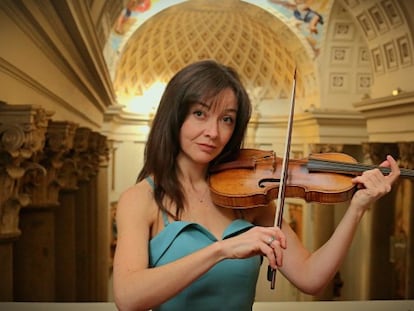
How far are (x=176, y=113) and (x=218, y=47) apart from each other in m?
8.89

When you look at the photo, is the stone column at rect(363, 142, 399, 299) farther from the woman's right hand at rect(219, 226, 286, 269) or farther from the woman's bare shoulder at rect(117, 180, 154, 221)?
the woman's right hand at rect(219, 226, 286, 269)

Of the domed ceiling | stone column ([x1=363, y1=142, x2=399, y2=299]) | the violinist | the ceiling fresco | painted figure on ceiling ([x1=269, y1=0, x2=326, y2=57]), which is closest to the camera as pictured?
the violinist

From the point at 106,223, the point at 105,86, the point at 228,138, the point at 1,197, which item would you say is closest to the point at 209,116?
the point at 228,138

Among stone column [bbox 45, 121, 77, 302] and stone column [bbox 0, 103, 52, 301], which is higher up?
stone column [bbox 0, 103, 52, 301]

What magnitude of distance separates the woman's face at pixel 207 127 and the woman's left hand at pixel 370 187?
0.42 meters

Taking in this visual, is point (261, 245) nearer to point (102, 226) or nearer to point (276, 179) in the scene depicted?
point (276, 179)

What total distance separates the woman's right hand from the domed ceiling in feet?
25.3

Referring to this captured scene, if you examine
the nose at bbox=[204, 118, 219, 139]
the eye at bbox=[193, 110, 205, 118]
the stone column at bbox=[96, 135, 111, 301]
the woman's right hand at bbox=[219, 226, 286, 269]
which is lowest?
the stone column at bbox=[96, 135, 111, 301]

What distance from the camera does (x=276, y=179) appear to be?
1.71 metres

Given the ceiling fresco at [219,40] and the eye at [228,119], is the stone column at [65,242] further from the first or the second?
the eye at [228,119]

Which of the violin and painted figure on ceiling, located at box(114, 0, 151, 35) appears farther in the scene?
painted figure on ceiling, located at box(114, 0, 151, 35)

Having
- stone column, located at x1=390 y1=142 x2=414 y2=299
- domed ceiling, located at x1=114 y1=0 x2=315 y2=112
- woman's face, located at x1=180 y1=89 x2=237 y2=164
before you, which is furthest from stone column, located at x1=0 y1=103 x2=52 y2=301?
domed ceiling, located at x1=114 y1=0 x2=315 y2=112

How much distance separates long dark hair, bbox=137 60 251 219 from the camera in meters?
1.46

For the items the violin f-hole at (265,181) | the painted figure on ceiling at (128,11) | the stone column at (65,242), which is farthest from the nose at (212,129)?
the painted figure on ceiling at (128,11)
